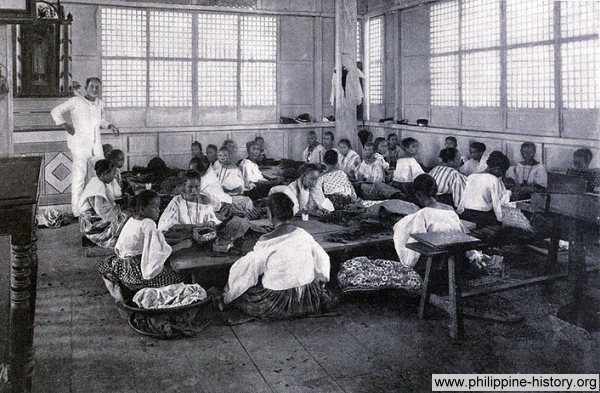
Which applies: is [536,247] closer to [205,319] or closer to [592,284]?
[592,284]

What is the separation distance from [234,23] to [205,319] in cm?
698

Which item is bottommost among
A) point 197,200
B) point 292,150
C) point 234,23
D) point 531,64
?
point 197,200

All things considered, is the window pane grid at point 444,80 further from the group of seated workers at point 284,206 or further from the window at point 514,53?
the group of seated workers at point 284,206

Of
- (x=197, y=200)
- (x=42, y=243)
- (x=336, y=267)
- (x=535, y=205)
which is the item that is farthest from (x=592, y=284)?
(x=42, y=243)

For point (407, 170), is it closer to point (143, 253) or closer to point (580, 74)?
point (580, 74)

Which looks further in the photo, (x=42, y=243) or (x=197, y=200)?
(x=42, y=243)

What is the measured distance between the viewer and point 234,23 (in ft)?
32.1

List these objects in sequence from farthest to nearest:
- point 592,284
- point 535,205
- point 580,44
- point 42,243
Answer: point 580,44 < point 42,243 < point 592,284 < point 535,205

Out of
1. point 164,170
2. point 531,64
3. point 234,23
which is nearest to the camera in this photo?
point 531,64

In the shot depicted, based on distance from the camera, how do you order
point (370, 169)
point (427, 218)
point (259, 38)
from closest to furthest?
point (427, 218) < point (370, 169) < point (259, 38)

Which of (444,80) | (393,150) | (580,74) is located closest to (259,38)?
(393,150)

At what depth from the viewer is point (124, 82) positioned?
9086mm

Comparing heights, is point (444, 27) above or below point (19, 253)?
above

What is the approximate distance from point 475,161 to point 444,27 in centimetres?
259
